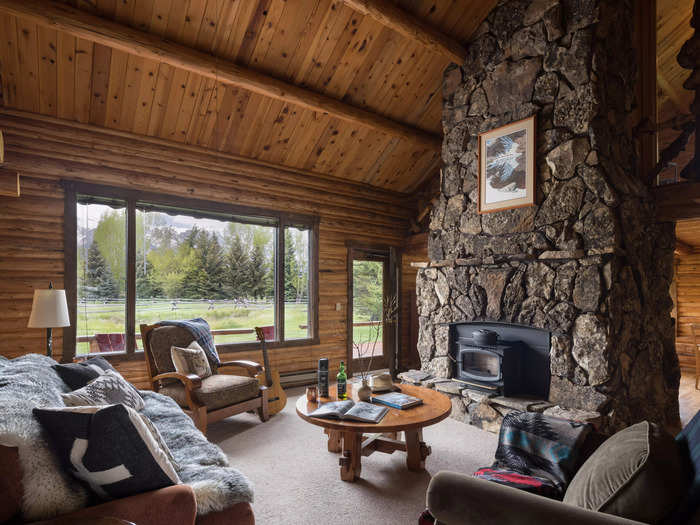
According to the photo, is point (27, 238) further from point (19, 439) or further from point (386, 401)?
point (386, 401)

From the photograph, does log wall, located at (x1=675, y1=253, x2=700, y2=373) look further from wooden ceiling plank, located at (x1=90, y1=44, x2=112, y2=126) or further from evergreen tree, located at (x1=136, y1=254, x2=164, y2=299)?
wooden ceiling plank, located at (x1=90, y1=44, x2=112, y2=126)

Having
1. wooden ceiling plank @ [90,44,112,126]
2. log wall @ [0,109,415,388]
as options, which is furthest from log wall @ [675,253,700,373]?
wooden ceiling plank @ [90,44,112,126]

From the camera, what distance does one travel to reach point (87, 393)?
89.6 inches

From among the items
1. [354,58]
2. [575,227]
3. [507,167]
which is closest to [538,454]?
[575,227]

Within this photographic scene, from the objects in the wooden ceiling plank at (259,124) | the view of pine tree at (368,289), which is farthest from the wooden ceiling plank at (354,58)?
the view of pine tree at (368,289)

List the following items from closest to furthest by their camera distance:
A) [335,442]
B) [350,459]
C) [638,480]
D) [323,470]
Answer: [638,480]
[350,459]
[323,470]
[335,442]

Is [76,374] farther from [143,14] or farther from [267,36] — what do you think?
[267,36]

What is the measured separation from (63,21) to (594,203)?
15.8ft

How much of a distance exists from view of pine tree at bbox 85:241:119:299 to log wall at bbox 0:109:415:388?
10.6 inches

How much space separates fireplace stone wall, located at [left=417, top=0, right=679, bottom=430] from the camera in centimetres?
350

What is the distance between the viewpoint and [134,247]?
465 centimetres

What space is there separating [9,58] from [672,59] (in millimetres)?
8103

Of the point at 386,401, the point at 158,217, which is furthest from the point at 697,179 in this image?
the point at 158,217

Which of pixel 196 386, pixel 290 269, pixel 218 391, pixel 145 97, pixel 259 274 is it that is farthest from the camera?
pixel 290 269
